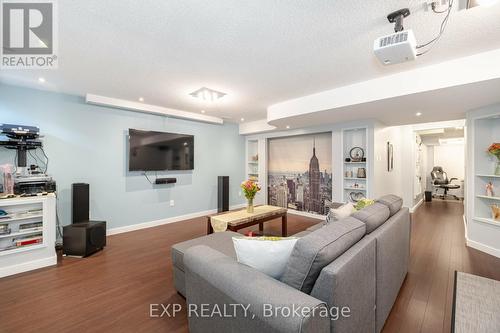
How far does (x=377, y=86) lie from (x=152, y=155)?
399 cm

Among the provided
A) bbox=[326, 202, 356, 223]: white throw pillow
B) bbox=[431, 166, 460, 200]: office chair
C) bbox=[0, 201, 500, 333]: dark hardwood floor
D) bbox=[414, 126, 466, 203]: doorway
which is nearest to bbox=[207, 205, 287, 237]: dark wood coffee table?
bbox=[0, 201, 500, 333]: dark hardwood floor

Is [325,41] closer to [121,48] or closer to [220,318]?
[121,48]

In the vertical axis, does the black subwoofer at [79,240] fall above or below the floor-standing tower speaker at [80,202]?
below

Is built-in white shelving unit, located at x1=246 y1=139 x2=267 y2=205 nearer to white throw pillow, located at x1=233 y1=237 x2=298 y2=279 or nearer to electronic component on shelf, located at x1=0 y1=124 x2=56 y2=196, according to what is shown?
electronic component on shelf, located at x1=0 y1=124 x2=56 y2=196

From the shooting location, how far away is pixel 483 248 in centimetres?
321

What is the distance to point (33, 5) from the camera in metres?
1.66

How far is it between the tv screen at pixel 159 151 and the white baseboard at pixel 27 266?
1745mm

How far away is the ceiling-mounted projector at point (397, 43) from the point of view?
5.12 feet

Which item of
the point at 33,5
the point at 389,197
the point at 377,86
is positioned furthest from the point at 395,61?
the point at 33,5

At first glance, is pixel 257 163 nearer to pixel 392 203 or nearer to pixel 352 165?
pixel 352 165

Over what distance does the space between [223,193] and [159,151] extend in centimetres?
185

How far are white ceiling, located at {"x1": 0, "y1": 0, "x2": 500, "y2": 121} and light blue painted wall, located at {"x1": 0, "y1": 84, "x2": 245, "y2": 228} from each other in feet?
1.26

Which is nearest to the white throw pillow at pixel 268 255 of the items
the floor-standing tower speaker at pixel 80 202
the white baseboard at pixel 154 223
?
the floor-standing tower speaker at pixel 80 202

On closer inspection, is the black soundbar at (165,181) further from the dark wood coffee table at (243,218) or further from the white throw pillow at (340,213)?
the white throw pillow at (340,213)
